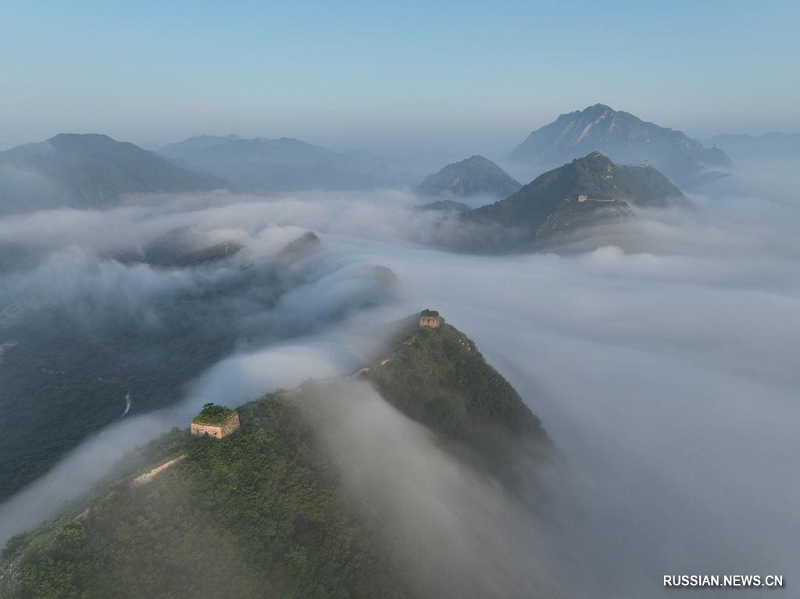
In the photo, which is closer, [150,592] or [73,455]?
[150,592]

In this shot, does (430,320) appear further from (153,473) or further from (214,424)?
(153,473)

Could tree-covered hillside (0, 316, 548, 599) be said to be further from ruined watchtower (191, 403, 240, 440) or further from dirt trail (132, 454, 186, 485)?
ruined watchtower (191, 403, 240, 440)

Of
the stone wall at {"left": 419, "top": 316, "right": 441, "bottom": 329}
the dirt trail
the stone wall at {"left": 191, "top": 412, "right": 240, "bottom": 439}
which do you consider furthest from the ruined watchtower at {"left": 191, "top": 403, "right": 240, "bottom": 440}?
the stone wall at {"left": 419, "top": 316, "right": 441, "bottom": 329}

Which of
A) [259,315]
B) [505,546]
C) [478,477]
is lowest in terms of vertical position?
[505,546]

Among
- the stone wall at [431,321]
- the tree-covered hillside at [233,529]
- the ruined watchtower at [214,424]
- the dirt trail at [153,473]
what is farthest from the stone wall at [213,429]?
the stone wall at [431,321]

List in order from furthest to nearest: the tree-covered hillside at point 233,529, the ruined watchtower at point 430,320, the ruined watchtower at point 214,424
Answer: the ruined watchtower at point 430,320, the ruined watchtower at point 214,424, the tree-covered hillside at point 233,529

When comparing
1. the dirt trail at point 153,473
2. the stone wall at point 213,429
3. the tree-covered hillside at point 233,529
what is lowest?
the tree-covered hillside at point 233,529

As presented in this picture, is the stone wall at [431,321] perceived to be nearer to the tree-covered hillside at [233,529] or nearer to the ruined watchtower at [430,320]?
the ruined watchtower at [430,320]

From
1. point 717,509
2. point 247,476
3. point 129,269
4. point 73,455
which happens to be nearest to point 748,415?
point 717,509

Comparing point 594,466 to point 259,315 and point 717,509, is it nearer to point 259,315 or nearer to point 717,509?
point 717,509
